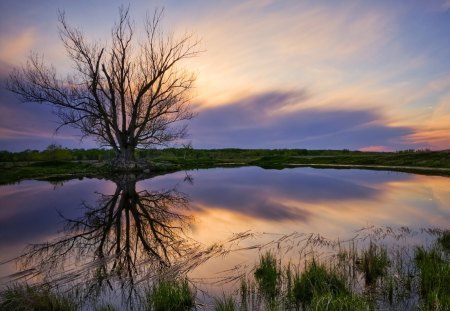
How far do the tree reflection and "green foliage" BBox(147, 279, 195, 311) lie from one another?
74cm

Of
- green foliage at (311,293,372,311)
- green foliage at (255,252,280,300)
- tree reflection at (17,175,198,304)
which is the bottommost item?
tree reflection at (17,175,198,304)

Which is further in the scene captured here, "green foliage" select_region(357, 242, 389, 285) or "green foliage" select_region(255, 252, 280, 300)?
"green foliage" select_region(357, 242, 389, 285)

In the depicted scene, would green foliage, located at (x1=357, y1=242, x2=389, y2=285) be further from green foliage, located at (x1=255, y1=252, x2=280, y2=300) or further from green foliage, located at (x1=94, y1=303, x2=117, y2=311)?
green foliage, located at (x1=94, y1=303, x2=117, y2=311)

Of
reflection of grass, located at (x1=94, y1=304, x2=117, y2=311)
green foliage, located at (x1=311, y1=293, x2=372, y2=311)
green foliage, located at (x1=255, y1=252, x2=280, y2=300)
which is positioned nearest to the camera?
green foliage, located at (x1=311, y1=293, x2=372, y2=311)

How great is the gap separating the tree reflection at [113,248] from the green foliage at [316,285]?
9.44 ft

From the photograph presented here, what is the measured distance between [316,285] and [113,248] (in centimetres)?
560

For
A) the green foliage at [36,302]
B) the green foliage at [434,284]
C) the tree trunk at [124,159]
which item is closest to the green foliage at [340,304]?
the green foliage at [434,284]

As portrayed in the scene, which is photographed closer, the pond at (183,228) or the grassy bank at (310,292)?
the grassy bank at (310,292)

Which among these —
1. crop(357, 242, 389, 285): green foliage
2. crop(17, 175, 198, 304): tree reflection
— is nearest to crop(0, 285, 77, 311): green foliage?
crop(17, 175, 198, 304): tree reflection

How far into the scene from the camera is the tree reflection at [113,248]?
7473 mm

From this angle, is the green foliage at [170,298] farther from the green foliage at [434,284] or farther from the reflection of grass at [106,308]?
the green foliage at [434,284]

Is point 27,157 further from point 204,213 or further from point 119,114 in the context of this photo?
point 204,213

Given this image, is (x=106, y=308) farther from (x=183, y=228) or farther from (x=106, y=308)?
(x=183, y=228)

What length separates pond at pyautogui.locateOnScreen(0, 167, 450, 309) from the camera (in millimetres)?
7746
